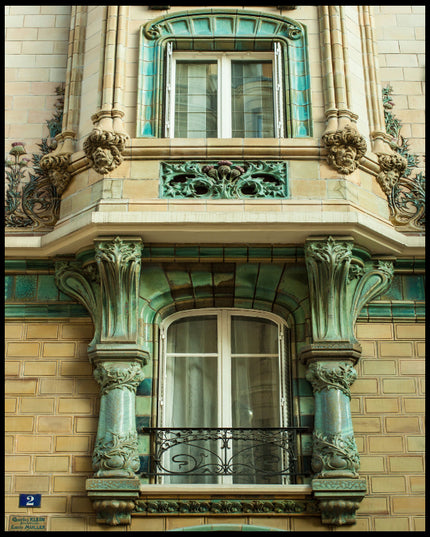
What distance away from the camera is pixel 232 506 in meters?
9.73

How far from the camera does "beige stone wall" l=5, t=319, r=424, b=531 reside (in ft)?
32.5

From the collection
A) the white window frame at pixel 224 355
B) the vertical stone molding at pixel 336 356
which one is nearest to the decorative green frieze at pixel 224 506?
the vertical stone molding at pixel 336 356

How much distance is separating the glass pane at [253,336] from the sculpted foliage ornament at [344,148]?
2.24 meters

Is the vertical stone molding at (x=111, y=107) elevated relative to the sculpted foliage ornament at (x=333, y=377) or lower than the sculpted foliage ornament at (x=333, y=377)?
elevated

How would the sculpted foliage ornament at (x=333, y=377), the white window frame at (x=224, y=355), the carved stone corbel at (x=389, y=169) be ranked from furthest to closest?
the carved stone corbel at (x=389, y=169) → the white window frame at (x=224, y=355) → the sculpted foliage ornament at (x=333, y=377)

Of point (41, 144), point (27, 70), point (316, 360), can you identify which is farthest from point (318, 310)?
point (27, 70)

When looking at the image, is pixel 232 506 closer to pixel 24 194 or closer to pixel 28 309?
pixel 28 309

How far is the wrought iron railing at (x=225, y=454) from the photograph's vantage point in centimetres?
1014

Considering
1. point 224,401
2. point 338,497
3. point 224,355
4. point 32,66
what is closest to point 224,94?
point 32,66

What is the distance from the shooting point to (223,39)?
40.2 feet

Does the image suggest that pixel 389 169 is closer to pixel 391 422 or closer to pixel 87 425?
pixel 391 422

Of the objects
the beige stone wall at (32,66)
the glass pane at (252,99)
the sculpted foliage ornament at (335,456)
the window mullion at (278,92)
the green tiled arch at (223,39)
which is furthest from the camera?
the beige stone wall at (32,66)

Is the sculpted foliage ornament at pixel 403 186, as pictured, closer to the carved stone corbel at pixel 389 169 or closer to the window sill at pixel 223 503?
the carved stone corbel at pixel 389 169

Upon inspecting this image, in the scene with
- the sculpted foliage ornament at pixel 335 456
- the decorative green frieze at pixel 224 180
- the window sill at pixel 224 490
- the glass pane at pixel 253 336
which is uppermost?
the decorative green frieze at pixel 224 180
